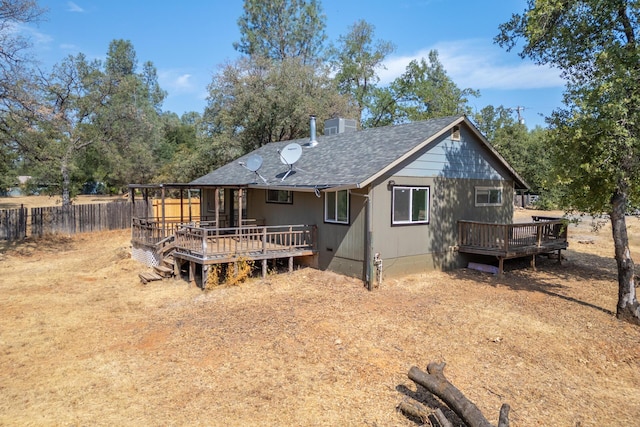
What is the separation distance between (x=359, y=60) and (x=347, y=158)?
28.3 metres

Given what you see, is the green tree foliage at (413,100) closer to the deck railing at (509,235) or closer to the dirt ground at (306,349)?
the deck railing at (509,235)

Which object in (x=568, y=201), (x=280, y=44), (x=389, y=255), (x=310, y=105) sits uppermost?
(x=280, y=44)

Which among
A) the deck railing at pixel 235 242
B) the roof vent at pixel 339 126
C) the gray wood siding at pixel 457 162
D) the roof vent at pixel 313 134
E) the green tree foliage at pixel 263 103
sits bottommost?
the deck railing at pixel 235 242

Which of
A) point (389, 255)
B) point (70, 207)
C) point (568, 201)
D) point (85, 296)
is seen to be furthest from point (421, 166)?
point (70, 207)

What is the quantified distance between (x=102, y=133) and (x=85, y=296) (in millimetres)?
18517

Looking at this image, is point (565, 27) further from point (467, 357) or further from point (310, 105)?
point (310, 105)

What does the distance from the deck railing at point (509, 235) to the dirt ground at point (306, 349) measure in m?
1.09

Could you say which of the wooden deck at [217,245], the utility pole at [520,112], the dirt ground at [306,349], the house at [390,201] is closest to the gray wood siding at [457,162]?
the house at [390,201]

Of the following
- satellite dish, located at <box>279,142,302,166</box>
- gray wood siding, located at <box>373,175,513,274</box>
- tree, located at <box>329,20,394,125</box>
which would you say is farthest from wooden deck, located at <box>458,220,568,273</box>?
tree, located at <box>329,20,394,125</box>

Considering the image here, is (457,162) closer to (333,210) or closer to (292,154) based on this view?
(333,210)

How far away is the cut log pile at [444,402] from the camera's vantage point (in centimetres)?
→ 473

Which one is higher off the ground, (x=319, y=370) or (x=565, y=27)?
(x=565, y=27)

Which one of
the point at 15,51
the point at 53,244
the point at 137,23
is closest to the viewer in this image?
the point at 15,51

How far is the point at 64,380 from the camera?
20.5ft
